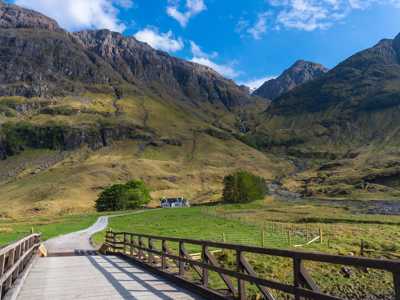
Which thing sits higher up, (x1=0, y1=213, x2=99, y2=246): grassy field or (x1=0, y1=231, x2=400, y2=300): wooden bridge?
(x1=0, y1=231, x2=400, y2=300): wooden bridge

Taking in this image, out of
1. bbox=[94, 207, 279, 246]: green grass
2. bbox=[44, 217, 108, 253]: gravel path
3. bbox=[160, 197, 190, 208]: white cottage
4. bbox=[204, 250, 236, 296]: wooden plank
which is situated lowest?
bbox=[160, 197, 190, 208]: white cottage

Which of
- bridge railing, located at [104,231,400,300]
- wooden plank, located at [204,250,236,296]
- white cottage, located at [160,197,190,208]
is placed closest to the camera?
bridge railing, located at [104,231,400,300]

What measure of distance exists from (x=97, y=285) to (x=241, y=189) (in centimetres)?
Result: 10901

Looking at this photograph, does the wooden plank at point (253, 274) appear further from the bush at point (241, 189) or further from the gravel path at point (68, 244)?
the bush at point (241, 189)

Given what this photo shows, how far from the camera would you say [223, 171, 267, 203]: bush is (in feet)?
392

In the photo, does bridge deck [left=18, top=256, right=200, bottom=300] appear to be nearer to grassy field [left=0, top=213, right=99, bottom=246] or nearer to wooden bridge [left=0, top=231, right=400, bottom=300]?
wooden bridge [left=0, top=231, right=400, bottom=300]

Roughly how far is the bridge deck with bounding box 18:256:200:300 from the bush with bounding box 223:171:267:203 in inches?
4075

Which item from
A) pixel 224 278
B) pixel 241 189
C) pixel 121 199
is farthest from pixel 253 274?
pixel 121 199

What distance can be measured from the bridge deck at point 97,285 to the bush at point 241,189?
4075 inches

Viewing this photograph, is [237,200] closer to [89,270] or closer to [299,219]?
[299,219]

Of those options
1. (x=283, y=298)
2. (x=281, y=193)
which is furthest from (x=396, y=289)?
(x=281, y=193)

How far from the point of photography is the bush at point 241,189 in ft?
392

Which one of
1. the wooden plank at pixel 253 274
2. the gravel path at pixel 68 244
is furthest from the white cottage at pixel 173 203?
the wooden plank at pixel 253 274

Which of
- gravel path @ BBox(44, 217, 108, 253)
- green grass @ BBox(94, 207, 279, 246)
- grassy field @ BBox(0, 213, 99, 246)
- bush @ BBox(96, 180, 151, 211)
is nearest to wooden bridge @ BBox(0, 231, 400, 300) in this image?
gravel path @ BBox(44, 217, 108, 253)
